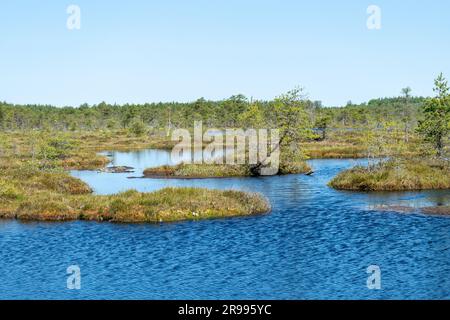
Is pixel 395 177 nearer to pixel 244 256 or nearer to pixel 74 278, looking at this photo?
pixel 244 256

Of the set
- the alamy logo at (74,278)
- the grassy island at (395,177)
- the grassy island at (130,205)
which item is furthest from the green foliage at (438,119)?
the alamy logo at (74,278)

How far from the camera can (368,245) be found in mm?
41219

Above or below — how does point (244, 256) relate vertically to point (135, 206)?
below

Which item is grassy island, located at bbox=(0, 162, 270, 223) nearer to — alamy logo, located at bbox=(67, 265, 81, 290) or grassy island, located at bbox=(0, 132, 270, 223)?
grassy island, located at bbox=(0, 132, 270, 223)

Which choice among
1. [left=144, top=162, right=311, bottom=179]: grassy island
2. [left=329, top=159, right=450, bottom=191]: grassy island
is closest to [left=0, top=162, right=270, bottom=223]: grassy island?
[left=329, top=159, right=450, bottom=191]: grassy island

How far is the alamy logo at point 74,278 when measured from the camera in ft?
109

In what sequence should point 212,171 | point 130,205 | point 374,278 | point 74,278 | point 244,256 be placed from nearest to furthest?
point 374,278 → point 74,278 → point 244,256 → point 130,205 → point 212,171

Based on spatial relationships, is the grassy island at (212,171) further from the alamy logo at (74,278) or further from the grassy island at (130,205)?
the alamy logo at (74,278)

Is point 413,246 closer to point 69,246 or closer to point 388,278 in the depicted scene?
point 388,278

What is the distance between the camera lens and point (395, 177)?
68.2m

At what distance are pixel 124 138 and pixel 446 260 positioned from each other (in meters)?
160

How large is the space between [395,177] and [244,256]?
35.5 metres

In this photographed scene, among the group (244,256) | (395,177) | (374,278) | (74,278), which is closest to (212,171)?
(395,177)
